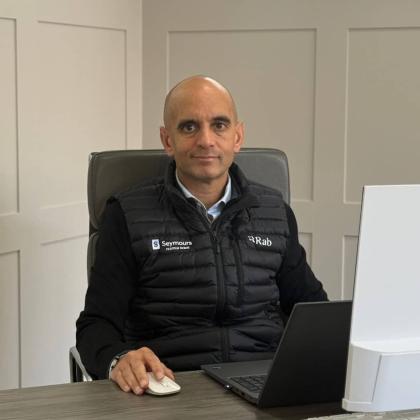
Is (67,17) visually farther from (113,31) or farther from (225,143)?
(225,143)

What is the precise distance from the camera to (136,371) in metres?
1.55

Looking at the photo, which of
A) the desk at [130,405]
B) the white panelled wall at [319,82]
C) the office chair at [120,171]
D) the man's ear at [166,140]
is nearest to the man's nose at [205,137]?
the man's ear at [166,140]

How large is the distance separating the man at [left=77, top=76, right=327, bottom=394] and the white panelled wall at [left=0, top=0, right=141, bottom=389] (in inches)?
38.2

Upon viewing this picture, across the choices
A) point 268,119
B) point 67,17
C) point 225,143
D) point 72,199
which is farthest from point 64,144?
point 225,143

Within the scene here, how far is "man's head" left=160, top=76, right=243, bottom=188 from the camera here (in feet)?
6.91

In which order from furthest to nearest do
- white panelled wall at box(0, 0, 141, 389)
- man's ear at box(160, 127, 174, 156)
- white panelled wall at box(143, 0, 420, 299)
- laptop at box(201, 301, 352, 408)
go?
white panelled wall at box(143, 0, 420, 299) → white panelled wall at box(0, 0, 141, 389) → man's ear at box(160, 127, 174, 156) → laptop at box(201, 301, 352, 408)

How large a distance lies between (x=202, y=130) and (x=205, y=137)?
0.03 metres

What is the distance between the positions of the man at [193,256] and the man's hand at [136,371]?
381 millimetres

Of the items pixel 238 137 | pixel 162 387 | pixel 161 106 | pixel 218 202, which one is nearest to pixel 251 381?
pixel 162 387

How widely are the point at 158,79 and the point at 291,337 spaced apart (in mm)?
2448

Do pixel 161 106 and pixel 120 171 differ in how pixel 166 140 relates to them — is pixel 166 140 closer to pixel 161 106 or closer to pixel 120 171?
pixel 120 171

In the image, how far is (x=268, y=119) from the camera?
358cm

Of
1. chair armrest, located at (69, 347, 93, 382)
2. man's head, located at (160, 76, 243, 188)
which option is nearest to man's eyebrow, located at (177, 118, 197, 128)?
man's head, located at (160, 76, 243, 188)

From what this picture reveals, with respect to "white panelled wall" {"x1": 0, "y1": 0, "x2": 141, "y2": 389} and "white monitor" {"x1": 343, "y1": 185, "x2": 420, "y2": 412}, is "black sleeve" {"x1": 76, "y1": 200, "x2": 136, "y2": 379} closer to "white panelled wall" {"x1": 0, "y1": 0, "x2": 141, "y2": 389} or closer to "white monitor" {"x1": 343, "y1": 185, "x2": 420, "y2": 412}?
"white monitor" {"x1": 343, "y1": 185, "x2": 420, "y2": 412}
